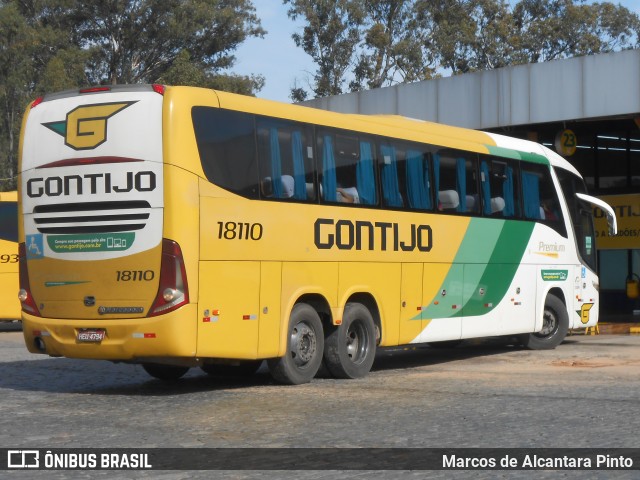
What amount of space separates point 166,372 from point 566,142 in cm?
1653

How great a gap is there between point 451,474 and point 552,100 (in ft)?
63.0

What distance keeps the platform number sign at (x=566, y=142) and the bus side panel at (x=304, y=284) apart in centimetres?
1557

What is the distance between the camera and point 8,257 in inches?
1066

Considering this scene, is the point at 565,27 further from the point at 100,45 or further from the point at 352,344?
the point at 352,344

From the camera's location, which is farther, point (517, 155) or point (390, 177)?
point (517, 155)

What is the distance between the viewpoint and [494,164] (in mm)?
18344

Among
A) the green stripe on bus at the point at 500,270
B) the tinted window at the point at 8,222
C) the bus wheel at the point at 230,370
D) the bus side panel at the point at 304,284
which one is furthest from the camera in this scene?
the tinted window at the point at 8,222

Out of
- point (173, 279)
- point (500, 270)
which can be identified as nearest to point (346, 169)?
point (173, 279)

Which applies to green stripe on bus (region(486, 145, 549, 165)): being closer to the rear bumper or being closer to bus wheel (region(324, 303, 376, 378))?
bus wheel (region(324, 303, 376, 378))

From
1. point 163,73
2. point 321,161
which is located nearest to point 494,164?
point 321,161

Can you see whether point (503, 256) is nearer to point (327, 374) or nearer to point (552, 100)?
point (327, 374)

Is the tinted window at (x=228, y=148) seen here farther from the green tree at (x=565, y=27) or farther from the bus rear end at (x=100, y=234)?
the green tree at (x=565, y=27)

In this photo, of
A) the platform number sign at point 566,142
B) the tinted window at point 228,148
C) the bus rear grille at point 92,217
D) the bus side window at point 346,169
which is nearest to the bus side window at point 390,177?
the bus side window at point 346,169

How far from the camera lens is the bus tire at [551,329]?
20062 millimetres
